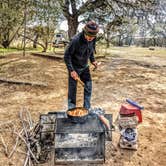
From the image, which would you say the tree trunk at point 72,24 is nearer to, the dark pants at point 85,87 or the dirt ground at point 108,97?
the dirt ground at point 108,97

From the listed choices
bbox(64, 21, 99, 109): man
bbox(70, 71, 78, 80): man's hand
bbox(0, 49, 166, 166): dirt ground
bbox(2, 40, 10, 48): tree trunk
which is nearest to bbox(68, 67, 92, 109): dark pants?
bbox(64, 21, 99, 109): man

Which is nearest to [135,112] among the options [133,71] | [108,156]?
[108,156]

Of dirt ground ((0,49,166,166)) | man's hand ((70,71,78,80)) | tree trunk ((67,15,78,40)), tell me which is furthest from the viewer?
tree trunk ((67,15,78,40))

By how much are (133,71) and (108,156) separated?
5.04m

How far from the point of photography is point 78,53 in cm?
319

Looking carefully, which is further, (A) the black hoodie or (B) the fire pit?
(A) the black hoodie

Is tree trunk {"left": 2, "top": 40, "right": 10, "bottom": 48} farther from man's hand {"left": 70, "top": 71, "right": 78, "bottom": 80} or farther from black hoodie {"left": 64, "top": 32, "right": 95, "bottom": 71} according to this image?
man's hand {"left": 70, "top": 71, "right": 78, "bottom": 80}

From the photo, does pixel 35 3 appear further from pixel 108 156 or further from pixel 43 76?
pixel 108 156

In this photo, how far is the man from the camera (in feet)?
9.59

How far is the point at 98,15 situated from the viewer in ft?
34.7

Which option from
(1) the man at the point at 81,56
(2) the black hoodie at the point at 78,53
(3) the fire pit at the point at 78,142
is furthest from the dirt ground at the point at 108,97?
(2) the black hoodie at the point at 78,53

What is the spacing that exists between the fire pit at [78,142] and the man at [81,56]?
0.62 metres

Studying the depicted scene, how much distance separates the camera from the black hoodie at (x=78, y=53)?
308 centimetres

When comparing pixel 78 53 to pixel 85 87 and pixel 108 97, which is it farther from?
pixel 108 97
